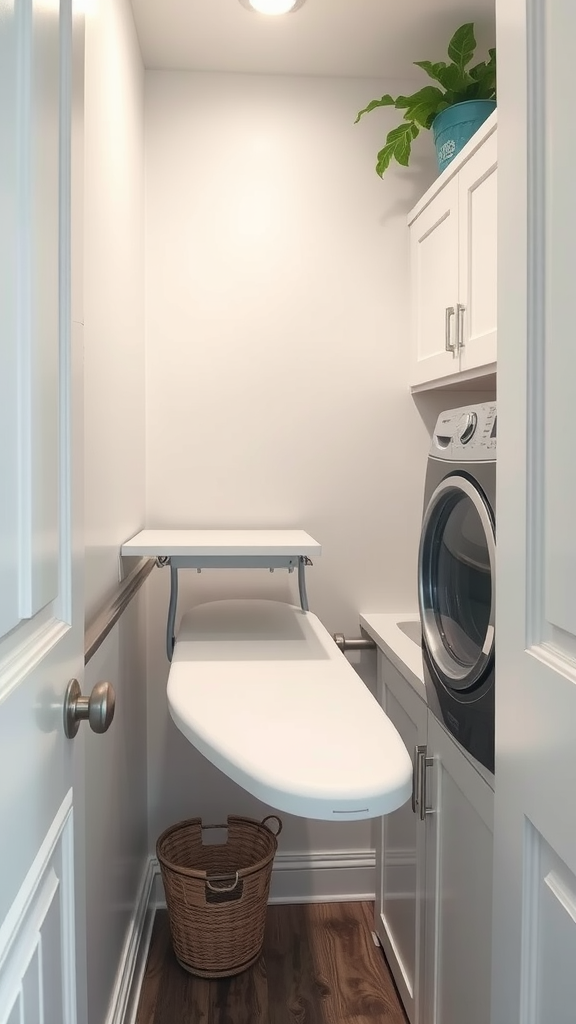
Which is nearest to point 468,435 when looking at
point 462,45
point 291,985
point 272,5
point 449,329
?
point 449,329

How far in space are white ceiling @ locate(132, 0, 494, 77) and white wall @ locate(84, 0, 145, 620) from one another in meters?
0.11

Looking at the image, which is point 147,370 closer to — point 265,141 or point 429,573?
point 265,141

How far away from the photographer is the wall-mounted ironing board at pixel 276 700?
97 centimetres

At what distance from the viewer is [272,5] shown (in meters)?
1.80

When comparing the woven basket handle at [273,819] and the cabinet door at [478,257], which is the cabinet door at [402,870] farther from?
the cabinet door at [478,257]

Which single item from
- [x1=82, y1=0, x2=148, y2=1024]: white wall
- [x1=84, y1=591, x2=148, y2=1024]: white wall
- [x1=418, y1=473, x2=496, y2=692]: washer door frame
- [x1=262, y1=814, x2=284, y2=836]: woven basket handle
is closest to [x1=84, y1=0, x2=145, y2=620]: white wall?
[x1=82, y1=0, x2=148, y2=1024]: white wall

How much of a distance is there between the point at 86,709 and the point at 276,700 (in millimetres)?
498

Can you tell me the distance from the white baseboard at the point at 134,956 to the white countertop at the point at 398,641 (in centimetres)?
91

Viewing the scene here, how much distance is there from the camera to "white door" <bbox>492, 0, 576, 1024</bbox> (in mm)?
722

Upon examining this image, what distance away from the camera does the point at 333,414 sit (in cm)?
221

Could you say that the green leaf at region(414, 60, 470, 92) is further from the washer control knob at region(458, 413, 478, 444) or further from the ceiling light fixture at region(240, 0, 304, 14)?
the washer control knob at region(458, 413, 478, 444)

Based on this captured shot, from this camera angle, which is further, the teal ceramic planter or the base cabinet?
the teal ceramic planter

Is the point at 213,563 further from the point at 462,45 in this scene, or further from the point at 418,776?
the point at 462,45

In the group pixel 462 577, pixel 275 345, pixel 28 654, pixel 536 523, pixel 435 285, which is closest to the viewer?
pixel 28 654
